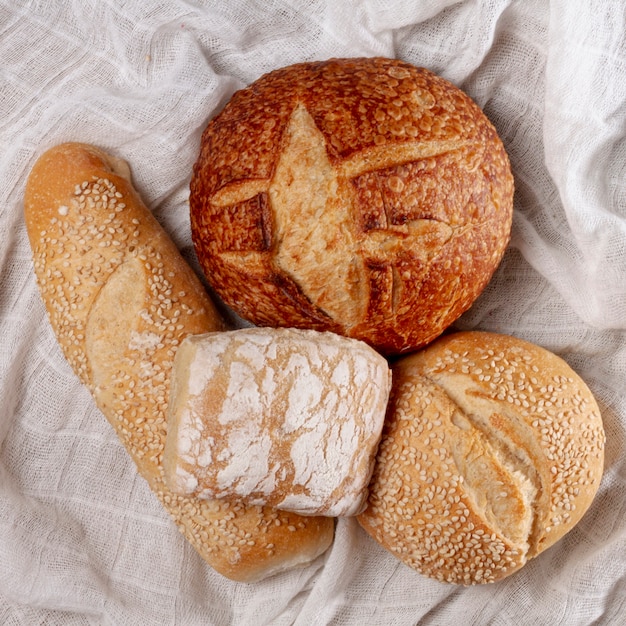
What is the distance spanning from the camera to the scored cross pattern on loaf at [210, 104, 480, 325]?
1.41m

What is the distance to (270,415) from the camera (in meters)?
1.40

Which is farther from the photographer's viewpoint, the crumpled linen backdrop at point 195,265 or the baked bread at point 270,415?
the crumpled linen backdrop at point 195,265

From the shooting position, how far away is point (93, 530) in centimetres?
187

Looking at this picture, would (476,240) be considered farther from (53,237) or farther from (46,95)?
(46,95)

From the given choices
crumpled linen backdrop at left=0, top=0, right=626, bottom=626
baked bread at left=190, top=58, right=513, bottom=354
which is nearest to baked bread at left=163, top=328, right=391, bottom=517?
baked bread at left=190, top=58, right=513, bottom=354

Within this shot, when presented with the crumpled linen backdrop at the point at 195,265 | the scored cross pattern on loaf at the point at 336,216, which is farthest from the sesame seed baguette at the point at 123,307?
the scored cross pattern on loaf at the point at 336,216

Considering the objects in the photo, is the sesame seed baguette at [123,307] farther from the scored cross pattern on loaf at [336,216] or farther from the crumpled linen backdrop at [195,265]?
the scored cross pattern on loaf at [336,216]

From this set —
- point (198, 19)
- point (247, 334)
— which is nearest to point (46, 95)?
point (198, 19)

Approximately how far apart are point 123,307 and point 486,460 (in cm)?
86

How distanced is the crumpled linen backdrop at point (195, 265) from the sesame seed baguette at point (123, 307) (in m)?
0.12

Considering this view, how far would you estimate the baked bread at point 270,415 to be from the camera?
1.38 m

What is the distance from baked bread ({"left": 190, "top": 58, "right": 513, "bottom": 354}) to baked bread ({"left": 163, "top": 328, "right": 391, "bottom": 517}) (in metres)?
0.11

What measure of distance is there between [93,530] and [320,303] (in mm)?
910

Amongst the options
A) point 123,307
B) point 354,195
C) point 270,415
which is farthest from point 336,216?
point 123,307
